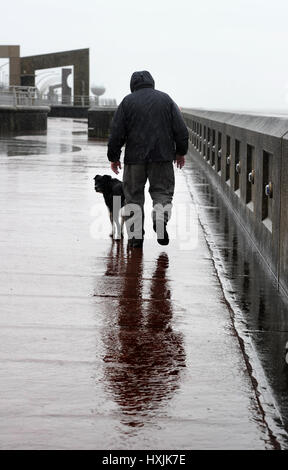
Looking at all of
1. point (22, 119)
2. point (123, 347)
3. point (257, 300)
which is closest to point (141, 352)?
point (123, 347)

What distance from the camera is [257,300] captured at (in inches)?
289

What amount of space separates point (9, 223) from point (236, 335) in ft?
19.2

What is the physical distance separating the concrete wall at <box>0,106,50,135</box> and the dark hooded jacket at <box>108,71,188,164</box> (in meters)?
38.4

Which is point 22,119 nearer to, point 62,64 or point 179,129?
point 179,129

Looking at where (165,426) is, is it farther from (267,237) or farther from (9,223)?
(9,223)

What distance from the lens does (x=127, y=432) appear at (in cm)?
424

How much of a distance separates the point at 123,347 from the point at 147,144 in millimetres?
4359

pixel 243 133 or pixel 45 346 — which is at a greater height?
pixel 243 133

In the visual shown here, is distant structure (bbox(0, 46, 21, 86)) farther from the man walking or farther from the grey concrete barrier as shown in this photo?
the man walking

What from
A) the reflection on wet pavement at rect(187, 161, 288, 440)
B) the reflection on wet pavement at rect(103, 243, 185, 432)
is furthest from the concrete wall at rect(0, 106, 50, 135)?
the reflection on wet pavement at rect(103, 243, 185, 432)

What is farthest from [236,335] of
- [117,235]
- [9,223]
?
[9,223]

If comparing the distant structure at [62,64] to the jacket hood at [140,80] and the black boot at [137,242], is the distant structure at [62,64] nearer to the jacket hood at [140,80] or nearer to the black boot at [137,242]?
the jacket hood at [140,80]
